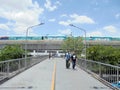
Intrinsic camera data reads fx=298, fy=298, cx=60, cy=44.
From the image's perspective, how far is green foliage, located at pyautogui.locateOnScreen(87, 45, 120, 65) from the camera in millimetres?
60062

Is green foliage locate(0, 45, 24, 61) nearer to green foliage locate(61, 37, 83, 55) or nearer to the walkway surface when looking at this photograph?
green foliage locate(61, 37, 83, 55)

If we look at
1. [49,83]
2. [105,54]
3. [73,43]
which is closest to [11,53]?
[105,54]

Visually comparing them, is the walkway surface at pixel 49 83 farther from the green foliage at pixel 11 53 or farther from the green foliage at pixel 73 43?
the green foliage at pixel 73 43

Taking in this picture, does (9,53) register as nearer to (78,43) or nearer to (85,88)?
(78,43)

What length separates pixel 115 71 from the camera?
46.4 ft

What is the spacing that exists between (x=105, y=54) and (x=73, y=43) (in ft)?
160

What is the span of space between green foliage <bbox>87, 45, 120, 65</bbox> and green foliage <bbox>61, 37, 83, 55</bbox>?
37266 millimetres

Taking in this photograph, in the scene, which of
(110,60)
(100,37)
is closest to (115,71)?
(110,60)

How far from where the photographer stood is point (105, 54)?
6234 cm

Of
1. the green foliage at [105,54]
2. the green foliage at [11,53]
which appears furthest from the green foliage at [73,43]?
the green foliage at [105,54]

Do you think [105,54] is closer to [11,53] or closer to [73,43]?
[11,53]

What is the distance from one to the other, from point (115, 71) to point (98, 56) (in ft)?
162

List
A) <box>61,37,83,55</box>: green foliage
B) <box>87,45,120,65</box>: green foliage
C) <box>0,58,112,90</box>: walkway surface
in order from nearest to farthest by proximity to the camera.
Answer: <box>0,58,112,90</box>: walkway surface
<box>87,45,120,65</box>: green foliage
<box>61,37,83,55</box>: green foliage

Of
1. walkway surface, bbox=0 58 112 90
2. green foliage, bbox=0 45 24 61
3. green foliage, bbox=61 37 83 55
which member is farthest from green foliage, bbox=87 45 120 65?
walkway surface, bbox=0 58 112 90
